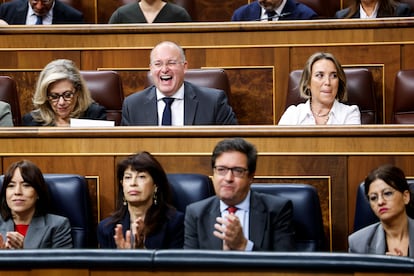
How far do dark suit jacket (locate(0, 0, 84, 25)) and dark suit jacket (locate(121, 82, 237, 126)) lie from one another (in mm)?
741

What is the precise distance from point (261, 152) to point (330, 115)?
391 mm

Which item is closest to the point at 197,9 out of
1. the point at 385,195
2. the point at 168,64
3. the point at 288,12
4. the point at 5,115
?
the point at 288,12

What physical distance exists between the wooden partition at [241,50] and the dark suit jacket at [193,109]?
0.25 meters

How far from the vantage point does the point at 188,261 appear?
1.11 m

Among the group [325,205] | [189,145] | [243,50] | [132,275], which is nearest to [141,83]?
[243,50]

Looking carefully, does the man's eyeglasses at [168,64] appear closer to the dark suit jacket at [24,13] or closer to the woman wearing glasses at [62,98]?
the woman wearing glasses at [62,98]

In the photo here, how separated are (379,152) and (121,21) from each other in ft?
3.64

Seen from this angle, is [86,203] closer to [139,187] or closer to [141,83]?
[139,187]

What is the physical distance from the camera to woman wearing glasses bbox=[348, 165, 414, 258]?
164cm

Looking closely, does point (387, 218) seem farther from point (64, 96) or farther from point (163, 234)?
point (64, 96)

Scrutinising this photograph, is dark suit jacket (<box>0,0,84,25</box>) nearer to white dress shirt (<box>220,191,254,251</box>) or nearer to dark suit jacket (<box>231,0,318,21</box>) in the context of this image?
dark suit jacket (<box>231,0,318,21</box>)

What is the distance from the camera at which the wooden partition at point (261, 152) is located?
5.94 ft

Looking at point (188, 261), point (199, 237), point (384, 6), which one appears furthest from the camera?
point (384, 6)

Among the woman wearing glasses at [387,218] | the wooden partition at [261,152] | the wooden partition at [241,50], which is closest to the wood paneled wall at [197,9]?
the wooden partition at [241,50]
